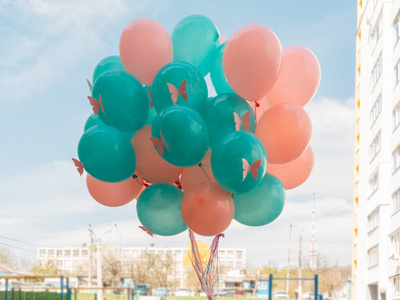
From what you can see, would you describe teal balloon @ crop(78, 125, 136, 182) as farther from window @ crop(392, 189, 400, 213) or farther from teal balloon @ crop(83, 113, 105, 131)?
window @ crop(392, 189, 400, 213)

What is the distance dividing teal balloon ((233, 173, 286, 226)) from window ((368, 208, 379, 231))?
75.0 ft

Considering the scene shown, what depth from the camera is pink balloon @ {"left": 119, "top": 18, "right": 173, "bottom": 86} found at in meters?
5.57

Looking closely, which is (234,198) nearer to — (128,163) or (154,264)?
(128,163)

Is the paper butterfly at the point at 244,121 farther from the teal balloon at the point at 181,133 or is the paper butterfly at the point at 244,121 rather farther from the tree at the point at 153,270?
the tree at the point at 153,270

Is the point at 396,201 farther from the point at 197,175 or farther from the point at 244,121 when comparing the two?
the point at 244,121

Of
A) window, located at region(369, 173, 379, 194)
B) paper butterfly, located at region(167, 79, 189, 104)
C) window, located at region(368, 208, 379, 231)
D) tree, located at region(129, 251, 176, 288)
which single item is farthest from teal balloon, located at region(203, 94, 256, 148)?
tree, located at region(129, 251, 176, 288)

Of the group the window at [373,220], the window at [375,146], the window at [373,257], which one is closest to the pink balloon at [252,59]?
the window at [375,146]

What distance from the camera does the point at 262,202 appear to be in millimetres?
5508

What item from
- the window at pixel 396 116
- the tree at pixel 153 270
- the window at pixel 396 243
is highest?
the window at pixel 396 116

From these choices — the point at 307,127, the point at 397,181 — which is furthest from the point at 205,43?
the point at 397,181

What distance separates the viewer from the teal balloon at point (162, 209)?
563 centimetres

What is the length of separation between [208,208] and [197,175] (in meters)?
0.47

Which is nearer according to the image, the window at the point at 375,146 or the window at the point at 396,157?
the window at the point at 396,157

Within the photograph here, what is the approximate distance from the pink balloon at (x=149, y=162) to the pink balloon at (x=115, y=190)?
0.30 metres
